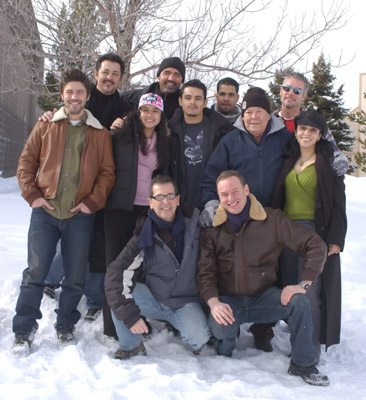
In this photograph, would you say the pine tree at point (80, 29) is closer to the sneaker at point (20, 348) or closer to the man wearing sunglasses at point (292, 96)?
the man wearing sunglasses at point (292, 96)

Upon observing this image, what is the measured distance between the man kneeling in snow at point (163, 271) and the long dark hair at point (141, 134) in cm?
40

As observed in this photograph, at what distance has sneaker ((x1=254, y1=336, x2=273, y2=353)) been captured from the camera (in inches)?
139

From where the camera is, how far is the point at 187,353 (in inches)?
133

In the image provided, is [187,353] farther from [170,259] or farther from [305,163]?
[305,163]

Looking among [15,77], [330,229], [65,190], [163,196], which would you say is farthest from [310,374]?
[15,77]

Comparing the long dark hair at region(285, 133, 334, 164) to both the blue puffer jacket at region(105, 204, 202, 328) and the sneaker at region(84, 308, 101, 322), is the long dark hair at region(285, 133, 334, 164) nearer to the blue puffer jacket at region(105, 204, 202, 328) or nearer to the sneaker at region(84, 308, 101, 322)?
the blue puffer jacket at region(105, 204, 202, 328)

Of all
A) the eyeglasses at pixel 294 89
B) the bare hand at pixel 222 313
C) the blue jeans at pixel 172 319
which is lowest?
the blue jeans at pixel 172 319

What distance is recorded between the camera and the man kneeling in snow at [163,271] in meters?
3.21

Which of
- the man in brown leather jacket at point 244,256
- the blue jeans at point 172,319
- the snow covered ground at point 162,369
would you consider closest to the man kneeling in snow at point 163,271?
the blue jeans at point 172,319

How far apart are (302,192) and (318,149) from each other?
395mm

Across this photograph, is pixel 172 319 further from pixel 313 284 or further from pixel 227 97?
pixel 227 97

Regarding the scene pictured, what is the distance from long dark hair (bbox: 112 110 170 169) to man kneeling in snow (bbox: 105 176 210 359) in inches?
15.8

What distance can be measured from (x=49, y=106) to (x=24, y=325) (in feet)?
75.9

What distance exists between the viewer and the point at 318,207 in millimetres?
3344
